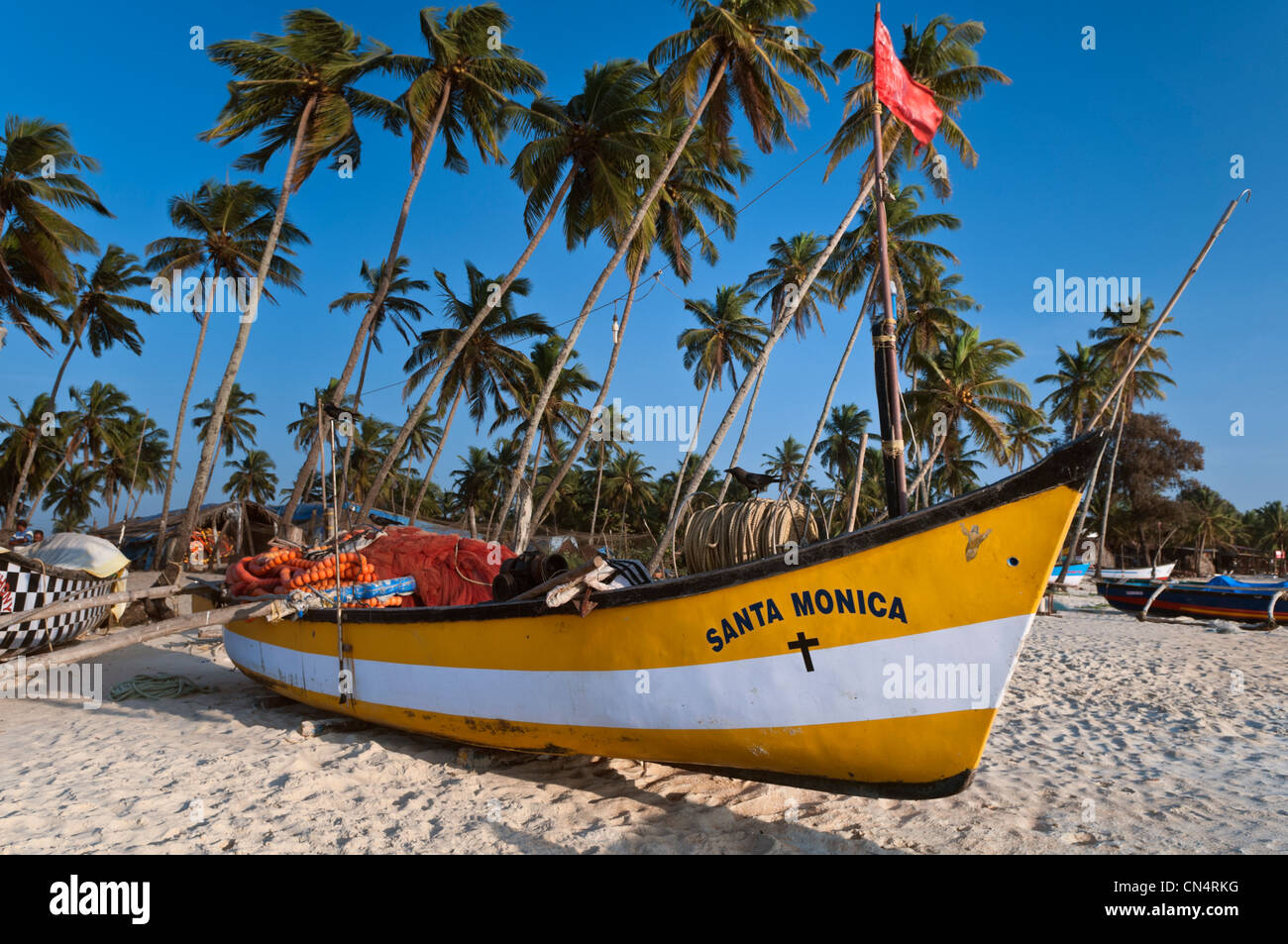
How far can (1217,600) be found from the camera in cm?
1542

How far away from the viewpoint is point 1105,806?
4.14 metres

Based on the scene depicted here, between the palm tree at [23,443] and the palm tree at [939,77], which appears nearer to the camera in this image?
the palm tree at [939,77]

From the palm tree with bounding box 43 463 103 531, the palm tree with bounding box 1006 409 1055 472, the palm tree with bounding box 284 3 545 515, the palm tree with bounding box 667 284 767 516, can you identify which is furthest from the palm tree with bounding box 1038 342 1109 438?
the palm tree with bounding box 43 463 103 531

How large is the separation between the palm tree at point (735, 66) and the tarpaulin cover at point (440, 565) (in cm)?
662

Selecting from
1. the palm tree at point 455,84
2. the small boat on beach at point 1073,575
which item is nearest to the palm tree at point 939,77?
the palm tree at point 455,84

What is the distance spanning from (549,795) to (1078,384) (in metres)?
33.2

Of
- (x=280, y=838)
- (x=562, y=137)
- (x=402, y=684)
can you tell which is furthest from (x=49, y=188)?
(x=280, y=838)

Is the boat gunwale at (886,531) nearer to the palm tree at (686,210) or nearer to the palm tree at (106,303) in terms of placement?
the palm tree at (686,210)

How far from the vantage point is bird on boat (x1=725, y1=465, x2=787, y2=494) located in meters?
4.26

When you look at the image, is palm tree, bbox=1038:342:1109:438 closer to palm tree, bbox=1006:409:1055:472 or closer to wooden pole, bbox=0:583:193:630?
palm tree, bbox=1006:409:1055:472

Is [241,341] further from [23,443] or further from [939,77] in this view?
[23,443]

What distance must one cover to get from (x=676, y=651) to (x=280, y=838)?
7.66 feet

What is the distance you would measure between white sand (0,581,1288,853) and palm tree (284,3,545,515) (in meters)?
9.47

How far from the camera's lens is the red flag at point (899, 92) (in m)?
4.59
